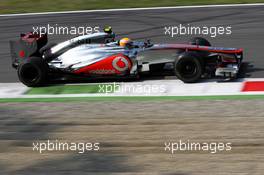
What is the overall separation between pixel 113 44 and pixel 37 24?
26.1ft

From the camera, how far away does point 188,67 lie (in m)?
11.6

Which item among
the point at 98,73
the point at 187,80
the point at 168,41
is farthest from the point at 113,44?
the point at 168,41

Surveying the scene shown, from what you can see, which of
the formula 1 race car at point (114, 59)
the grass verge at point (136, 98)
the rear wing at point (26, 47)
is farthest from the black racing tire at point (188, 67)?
the rear wing at point (26, 47)

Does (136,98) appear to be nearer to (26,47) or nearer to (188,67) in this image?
(188,67)

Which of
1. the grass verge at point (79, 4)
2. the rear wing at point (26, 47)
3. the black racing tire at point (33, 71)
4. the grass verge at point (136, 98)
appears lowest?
the grass verge at point (136, 98)

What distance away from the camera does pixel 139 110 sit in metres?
10.2

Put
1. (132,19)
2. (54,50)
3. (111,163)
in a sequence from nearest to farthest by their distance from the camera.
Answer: (111,163) < (54,50) < (132,19)

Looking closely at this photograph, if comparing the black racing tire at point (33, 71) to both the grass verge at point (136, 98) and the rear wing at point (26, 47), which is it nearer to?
the rear wing at point (26, 47)

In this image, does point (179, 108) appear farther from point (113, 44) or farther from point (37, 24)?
point (37, 24)

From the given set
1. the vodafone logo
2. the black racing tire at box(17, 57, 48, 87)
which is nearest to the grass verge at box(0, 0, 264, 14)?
the vodafone logo

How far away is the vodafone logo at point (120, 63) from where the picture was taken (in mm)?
11914

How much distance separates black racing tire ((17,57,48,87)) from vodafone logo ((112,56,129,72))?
150cm

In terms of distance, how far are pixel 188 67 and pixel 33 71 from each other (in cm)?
331

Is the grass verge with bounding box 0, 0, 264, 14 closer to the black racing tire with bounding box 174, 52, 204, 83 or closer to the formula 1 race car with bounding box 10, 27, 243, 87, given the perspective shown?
the formula 1 race car with bounding box 10, 27, 243, 87
